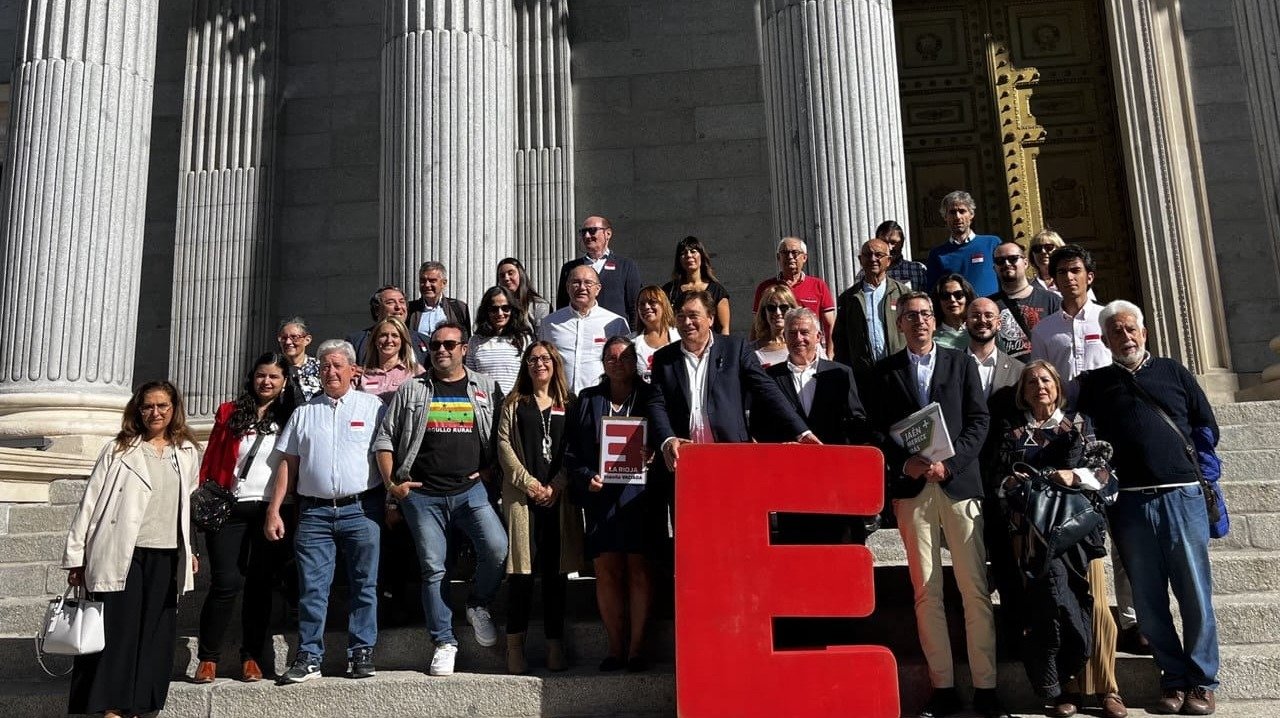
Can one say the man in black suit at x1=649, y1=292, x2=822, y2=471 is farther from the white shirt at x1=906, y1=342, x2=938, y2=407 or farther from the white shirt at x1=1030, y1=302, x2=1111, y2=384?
the white shirt at x1=1030, y1=302, x2=1111, y2=384

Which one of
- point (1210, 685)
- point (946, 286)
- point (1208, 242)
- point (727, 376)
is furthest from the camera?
point (1208, 242)

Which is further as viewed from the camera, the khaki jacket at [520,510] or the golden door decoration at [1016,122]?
the golden door decoration at [1016,122]

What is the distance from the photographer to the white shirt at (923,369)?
6273 millimetres

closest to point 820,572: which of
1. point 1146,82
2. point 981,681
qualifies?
point 981,681

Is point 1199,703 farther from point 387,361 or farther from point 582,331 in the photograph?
point 387,361

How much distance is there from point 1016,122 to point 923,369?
8.73m

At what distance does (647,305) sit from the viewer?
731cm

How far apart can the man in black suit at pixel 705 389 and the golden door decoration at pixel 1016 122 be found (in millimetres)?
7750

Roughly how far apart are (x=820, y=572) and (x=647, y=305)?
2.42m

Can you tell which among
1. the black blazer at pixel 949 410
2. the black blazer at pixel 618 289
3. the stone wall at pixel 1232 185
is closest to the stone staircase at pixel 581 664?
the black blazer at pixel 949 410

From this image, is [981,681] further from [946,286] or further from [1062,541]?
[946,286]

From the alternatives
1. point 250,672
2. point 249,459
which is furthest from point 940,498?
point 249,459

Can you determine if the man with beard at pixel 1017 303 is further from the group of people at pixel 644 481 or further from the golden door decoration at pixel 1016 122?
the golden door decoration at pixel 1016 122

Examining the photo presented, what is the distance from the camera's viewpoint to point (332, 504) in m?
6.74
